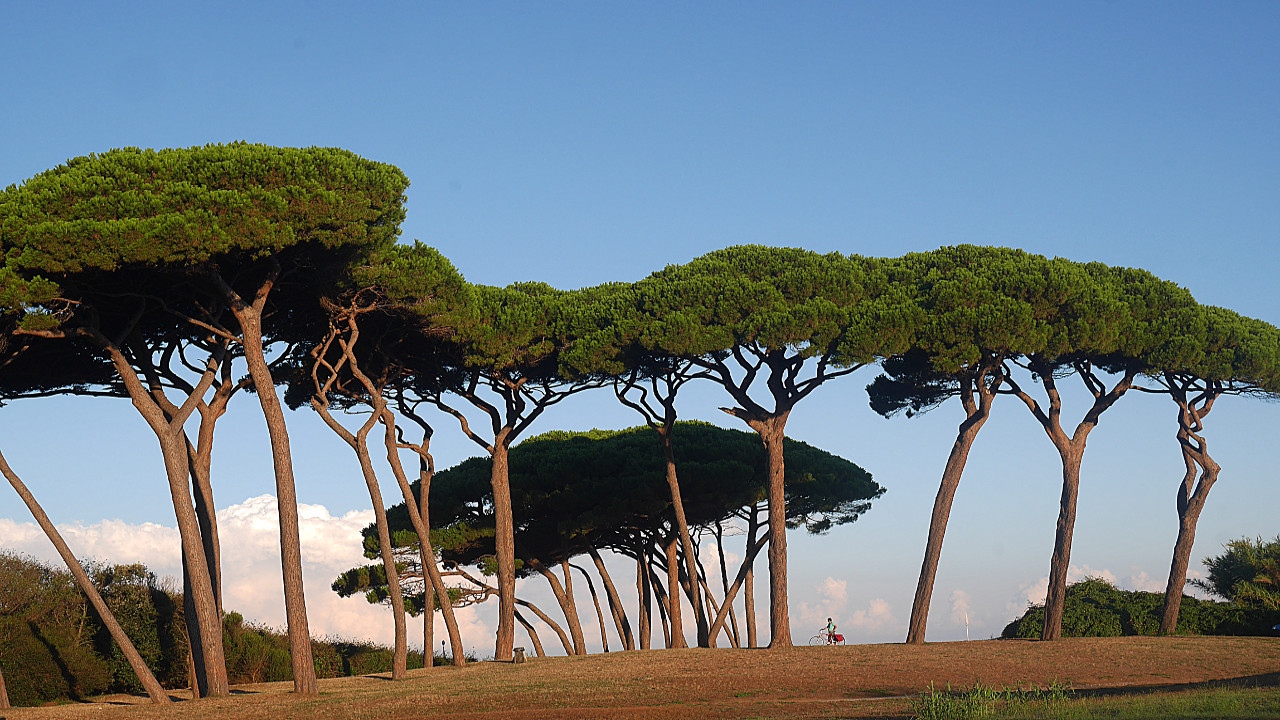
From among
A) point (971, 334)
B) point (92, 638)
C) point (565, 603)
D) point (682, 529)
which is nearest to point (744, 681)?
point (682, 529)

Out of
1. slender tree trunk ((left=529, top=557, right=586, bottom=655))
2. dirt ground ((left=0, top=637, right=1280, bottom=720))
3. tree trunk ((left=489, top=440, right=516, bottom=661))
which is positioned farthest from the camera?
slender tree trunk ((left=529, top=557, right=586, bottom=655))

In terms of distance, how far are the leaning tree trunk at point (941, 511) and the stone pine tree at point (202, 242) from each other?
1207cm

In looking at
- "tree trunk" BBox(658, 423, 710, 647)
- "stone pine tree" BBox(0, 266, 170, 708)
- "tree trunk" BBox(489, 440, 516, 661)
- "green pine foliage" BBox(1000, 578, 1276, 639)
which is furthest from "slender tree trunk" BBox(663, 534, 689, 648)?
"stone pine tree" BBox(0, 266, 170, 708)

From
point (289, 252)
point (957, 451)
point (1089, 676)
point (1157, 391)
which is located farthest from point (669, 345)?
point (1157, 391)

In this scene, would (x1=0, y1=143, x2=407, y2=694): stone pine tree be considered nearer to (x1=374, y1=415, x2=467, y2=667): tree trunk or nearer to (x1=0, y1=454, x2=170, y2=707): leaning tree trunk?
(x1=0, y1=454, x2=170, y2=707): leaning tree trunk

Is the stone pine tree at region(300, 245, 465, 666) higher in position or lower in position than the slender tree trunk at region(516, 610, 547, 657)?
higher

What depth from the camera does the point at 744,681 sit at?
14367 mm

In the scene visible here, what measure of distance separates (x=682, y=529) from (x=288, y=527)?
9625mm

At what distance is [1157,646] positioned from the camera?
17.8 metres

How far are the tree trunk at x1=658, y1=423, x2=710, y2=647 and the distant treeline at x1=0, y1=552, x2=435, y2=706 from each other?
10.3 metres

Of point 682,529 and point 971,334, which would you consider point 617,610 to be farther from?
point 971,334

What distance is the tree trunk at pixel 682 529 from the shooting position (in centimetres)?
2250

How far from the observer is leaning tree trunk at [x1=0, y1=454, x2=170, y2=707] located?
1562 cm

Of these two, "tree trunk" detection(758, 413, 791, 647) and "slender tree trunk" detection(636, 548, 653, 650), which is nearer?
"tree trunk" detection(758, 413, 791, 647)
